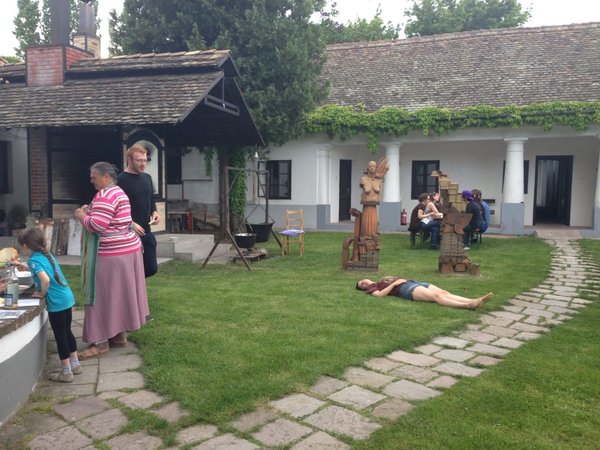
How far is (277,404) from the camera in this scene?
364 centimetres

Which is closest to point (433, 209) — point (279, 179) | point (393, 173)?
point (393, 173)

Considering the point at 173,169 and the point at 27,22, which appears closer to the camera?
the point at 173,169

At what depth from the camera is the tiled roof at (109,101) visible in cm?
911

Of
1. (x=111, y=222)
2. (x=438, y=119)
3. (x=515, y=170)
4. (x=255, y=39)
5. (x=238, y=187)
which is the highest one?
(x=255, y=39)

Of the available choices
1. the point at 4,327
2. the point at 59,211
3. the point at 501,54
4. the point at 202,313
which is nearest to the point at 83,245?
the point at 4,327

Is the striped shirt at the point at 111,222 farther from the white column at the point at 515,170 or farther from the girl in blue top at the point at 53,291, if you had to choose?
the white column at the point at 515,170

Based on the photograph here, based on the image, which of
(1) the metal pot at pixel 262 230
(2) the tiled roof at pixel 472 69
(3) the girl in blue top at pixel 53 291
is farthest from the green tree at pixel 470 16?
(3) the girl in blue top at pixel 53 291

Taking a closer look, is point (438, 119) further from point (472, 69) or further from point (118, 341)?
point (118, 341)

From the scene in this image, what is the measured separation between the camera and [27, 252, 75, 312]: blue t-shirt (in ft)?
13.0

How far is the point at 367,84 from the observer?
60.1 ft

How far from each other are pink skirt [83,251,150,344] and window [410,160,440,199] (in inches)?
584

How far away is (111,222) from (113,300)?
0.71 meters

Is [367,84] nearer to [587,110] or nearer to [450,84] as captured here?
[450,84]

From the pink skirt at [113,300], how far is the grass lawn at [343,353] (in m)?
0.35
